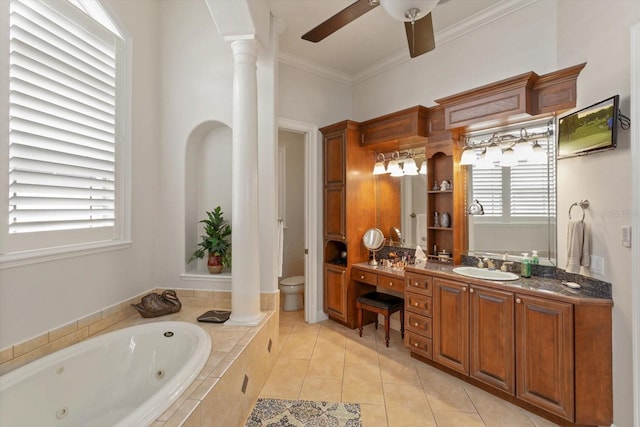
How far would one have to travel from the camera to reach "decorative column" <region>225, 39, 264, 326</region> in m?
2.38

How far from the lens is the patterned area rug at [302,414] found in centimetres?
196

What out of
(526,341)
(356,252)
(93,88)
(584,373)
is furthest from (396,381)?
(93,88)

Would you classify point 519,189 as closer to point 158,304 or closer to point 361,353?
point 361,353

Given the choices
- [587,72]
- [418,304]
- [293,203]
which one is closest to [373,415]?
[418,304]

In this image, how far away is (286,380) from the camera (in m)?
2.48

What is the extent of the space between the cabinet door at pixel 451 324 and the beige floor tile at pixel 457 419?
1.27ft

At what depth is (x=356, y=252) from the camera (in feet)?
11.8

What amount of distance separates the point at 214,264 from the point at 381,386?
1794 millimetres

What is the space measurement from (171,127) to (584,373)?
364 cm

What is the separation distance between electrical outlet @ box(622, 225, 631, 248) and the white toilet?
3325 millimetres

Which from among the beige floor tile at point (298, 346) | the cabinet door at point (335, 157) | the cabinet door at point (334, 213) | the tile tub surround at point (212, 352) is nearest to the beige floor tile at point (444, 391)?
the beige floor tile at point (298, 346)

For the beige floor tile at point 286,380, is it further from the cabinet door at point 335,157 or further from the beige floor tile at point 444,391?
the cabinet door at point 335,157

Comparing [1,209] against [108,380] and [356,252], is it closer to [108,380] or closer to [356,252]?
[108,380]

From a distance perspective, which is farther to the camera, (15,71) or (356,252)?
(356,252)
